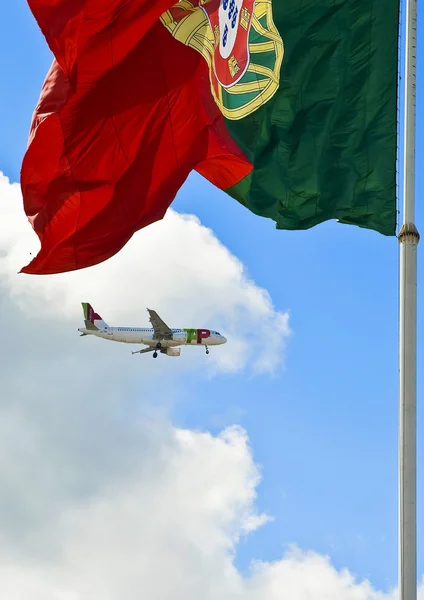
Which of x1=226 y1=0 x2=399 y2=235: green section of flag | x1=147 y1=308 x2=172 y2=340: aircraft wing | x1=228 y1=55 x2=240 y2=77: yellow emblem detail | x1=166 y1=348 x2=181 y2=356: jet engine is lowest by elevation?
x1=226 y1=0 x2=399 y2=235: green section of flag

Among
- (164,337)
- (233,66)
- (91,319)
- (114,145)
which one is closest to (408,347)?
(233,66)

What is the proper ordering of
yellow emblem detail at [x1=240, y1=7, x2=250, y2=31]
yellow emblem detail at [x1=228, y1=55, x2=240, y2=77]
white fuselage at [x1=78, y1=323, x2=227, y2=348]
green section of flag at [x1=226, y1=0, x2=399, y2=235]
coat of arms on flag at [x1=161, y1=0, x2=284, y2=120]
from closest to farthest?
green section of flag at [x1=226, y1=0, x2=399, y2=235] < coat of arms on flag at [x1=161, y1=0, x2=284, y2=120] < yellow emblem detail at [x1=240, y1=7, x2=250, y2=31] < yellow emblem detail at [x1=228, y1=55, x2=240, y2=77] < white fuselage at [x1=78, y1=323, x2=227, y2=348]

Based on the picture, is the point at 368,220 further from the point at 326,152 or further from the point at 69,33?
the point at 69,33

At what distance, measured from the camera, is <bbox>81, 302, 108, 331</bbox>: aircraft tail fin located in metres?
108

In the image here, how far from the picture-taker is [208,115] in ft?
46.6

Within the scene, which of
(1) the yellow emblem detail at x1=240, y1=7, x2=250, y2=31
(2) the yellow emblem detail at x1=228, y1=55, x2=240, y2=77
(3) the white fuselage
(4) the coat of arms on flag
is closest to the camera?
(4) the coat of arms on flag

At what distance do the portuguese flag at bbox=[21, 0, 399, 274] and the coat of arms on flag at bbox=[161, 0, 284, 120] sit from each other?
0.02 meters

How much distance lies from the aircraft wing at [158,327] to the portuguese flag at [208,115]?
84034 mm

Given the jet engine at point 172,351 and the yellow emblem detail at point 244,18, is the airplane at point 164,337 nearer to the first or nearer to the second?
the jet engine at point 172,351

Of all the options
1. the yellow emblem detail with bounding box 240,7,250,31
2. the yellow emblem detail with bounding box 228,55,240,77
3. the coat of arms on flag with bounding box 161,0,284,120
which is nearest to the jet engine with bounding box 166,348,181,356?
the coat of arms on flag with bounding box 161,0,284,120

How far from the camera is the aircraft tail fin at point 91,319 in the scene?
108 m

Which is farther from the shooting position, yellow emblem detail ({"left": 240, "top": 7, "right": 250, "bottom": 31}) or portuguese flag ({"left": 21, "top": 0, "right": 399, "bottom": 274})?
yellow emblem detail ({"left": 240, "top": 7, "right": 250, "bottom": 31})

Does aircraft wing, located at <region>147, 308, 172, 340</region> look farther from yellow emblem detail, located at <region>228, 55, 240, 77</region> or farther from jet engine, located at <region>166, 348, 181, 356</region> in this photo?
yellow emblem detail, located at <region>228, 55, 240, 77</region>

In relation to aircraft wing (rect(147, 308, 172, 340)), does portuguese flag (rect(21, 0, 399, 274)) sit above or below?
below
